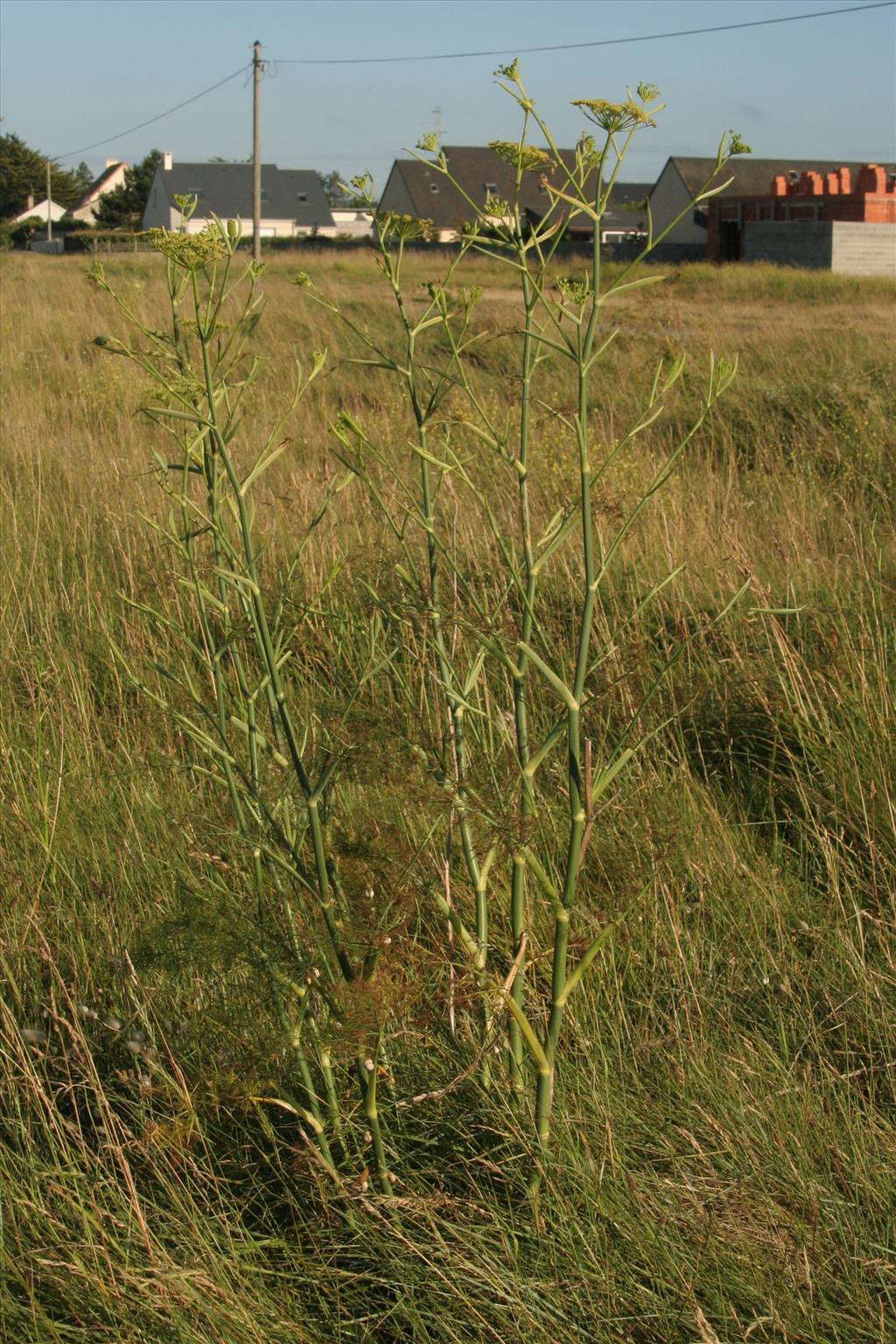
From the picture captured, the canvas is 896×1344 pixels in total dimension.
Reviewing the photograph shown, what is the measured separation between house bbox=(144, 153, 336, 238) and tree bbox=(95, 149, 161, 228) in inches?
32.3

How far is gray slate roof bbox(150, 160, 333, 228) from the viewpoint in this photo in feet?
211

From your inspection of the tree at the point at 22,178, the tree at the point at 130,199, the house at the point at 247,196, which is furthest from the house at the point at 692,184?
the tree at the point at 22,178

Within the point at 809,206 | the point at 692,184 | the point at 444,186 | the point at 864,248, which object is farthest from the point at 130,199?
the point at 864,248

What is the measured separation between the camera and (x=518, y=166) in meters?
1.47

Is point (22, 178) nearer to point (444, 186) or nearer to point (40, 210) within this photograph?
point (40, 210)

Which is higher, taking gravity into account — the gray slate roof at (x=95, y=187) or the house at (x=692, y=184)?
the gray slate roof at (x=95, y=187)

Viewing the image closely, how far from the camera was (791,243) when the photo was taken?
33.7 m

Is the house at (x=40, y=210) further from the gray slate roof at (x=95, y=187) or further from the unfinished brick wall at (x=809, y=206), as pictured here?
the unfinished brick wall at (x=809, y=206)

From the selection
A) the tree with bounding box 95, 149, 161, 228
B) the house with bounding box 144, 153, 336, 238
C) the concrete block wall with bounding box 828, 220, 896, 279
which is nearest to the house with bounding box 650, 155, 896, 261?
the concrete block wall with bounding box 828, 220, 896, 279

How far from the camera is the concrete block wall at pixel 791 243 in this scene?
32312mm

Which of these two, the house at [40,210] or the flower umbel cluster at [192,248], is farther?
the house at [40,210]

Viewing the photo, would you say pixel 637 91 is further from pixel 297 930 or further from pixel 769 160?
pixel 769 160

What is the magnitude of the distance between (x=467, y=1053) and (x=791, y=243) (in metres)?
35.7

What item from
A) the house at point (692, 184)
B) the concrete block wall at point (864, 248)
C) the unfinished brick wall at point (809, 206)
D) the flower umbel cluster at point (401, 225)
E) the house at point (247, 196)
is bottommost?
the flower umbel cluster at point (401, 225)
